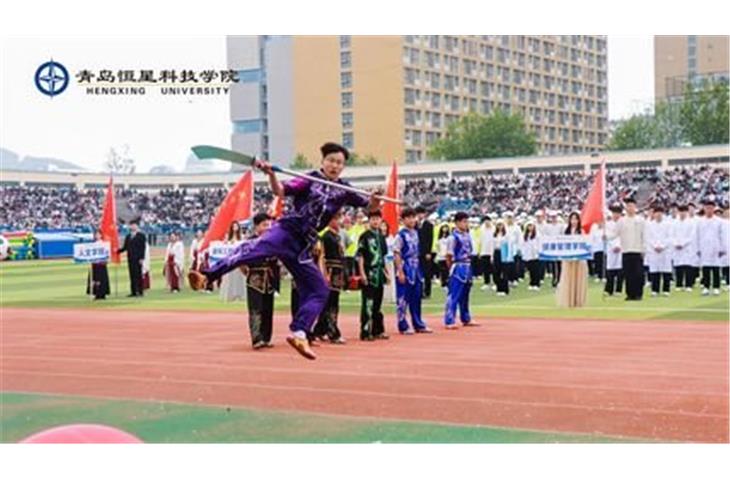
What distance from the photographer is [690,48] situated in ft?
301

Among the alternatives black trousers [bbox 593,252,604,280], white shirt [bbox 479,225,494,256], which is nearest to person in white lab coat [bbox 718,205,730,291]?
black trousers [bbox 593,252,604,280]

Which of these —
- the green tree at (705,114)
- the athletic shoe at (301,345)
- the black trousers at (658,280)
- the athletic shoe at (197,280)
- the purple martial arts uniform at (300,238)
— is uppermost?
the green tree at (705,114)

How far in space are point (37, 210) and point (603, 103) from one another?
155 ft

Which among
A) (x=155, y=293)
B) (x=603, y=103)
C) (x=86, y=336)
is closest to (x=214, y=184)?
(x=155, y=293)

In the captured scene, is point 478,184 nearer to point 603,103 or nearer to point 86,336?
point 86,336

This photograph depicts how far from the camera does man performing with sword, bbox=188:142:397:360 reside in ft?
22.7

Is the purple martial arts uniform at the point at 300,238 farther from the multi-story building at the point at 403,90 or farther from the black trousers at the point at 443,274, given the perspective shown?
the black trousers at the point at 443,274

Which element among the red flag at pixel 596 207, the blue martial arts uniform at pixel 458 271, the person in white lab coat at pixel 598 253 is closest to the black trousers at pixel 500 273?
the person in white lab coat at pixel 598 253

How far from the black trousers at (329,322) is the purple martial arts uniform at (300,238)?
184 inches

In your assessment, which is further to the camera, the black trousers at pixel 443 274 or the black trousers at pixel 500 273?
the black trousers at pixel 443 274

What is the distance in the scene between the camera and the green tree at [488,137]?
223 ft

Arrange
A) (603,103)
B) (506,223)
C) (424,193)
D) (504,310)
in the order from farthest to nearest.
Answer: (603,103) → (424,193) → (506,223) → (504,310)

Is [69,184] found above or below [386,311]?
above

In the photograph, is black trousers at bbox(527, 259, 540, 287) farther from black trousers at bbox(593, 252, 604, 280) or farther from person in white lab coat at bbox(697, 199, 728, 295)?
person in white lab coat at bbox(697, 199, 728, 295)
